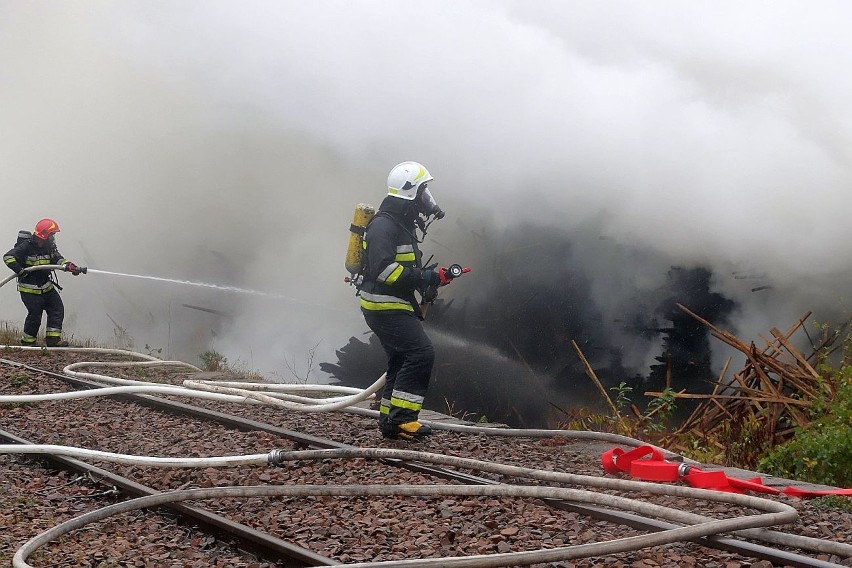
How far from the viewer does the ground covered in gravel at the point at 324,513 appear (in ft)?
14.1

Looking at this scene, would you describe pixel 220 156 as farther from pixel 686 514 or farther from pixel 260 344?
pixel 686 514

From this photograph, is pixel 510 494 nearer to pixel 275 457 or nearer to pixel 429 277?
pixel 275 457

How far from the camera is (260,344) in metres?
15.6

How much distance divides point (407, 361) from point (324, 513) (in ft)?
A: 5.95

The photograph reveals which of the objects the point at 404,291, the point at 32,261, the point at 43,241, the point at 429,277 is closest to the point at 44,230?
the point at 43,241

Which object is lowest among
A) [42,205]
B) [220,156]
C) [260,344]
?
[260,344]

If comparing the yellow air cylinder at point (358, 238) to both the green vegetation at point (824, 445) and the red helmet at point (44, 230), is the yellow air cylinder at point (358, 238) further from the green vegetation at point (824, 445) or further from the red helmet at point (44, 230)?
the red helmet at point (44, 230)

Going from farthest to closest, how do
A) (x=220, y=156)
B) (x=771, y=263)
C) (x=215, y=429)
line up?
(x=220, y=156)
(x=771, y=263)
(x=215, y=429)

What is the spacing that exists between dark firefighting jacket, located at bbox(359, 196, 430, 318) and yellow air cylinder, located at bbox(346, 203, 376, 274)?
0.12 meters

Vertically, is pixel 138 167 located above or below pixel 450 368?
above

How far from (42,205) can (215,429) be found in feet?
45.8

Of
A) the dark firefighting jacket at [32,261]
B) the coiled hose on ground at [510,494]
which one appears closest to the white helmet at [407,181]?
the coiled hose on ground at [510,494]

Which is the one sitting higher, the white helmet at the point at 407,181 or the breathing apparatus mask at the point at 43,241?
the white helmet at the point at 407,181

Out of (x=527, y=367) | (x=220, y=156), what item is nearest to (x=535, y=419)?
(x=527, y=367)
